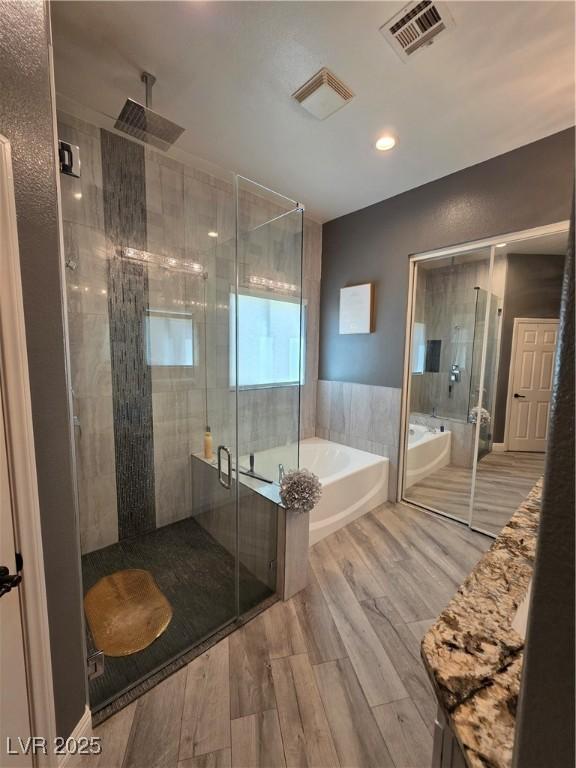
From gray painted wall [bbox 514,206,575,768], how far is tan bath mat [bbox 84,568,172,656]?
1.98 meters

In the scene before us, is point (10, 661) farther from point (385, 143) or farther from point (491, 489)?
point (491, 489)

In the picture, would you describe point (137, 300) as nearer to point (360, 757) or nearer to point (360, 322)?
point (360, 322)

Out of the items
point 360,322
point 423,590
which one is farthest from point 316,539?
point 360,322

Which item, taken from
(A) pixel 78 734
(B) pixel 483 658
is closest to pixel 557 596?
(B) pixel 483 658

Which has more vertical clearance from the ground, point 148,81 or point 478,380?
point 148,81

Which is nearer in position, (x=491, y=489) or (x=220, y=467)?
(x=220, y=467)

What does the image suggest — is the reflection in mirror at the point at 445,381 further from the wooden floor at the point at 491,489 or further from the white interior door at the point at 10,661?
the white interior door at the point at 10,661

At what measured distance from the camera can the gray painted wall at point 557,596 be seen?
0.29 m

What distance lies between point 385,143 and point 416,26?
809 mm

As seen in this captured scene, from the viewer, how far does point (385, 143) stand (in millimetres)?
2277

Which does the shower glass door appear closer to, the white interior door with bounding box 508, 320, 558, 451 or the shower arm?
the shower arm

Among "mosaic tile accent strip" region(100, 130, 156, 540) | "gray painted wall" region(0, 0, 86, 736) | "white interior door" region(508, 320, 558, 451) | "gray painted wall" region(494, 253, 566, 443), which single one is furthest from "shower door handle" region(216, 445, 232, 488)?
"white interior door" region(508, 320, 558, 451)

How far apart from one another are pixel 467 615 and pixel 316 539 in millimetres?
1976

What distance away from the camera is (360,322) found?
11.1ft
